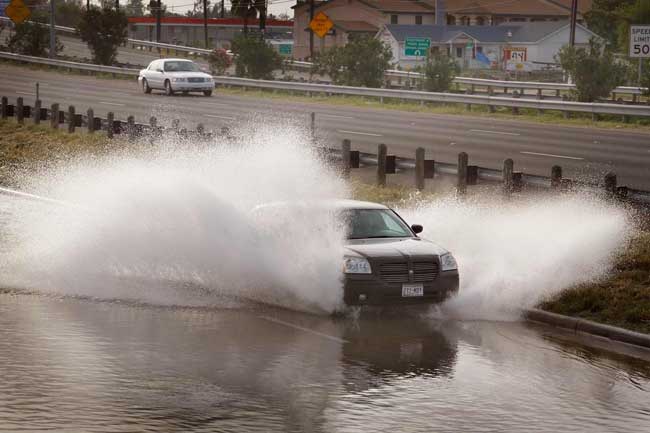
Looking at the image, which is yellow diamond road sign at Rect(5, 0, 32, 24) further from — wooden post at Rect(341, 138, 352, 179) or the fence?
wooden post at Rect(341, 138, 352, 179)

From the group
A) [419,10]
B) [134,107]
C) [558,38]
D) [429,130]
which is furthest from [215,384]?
[419,10]

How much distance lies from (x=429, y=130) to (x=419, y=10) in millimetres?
105351

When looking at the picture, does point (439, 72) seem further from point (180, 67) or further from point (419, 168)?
point (419, 168)

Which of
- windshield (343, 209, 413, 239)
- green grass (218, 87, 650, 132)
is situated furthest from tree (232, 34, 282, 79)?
windshield (343, 209, 413, 239)

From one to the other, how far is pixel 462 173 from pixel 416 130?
17649mm

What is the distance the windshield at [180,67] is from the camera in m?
58.9

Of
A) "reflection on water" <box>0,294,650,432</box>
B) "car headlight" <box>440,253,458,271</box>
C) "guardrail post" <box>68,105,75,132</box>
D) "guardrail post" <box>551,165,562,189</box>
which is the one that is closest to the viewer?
"reflection on water" <box>0,294,650,432</box>

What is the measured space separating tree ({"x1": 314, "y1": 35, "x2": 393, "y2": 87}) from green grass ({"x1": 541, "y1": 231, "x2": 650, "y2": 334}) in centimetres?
4491

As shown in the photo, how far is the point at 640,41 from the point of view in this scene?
46.4 m

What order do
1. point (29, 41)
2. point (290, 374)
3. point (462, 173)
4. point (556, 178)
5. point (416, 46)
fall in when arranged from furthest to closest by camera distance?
point (29, 41)
point (416, 46)
point (462, 173)
point (556, 178)
point (290, 374)

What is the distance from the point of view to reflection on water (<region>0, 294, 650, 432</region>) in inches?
404

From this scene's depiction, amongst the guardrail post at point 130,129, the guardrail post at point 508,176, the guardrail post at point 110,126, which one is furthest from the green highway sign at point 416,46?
the guardrail post at point 508,176

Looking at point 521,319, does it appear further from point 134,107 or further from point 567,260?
point 134,107

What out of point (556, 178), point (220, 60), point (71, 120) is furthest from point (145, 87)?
point (556, 178)
